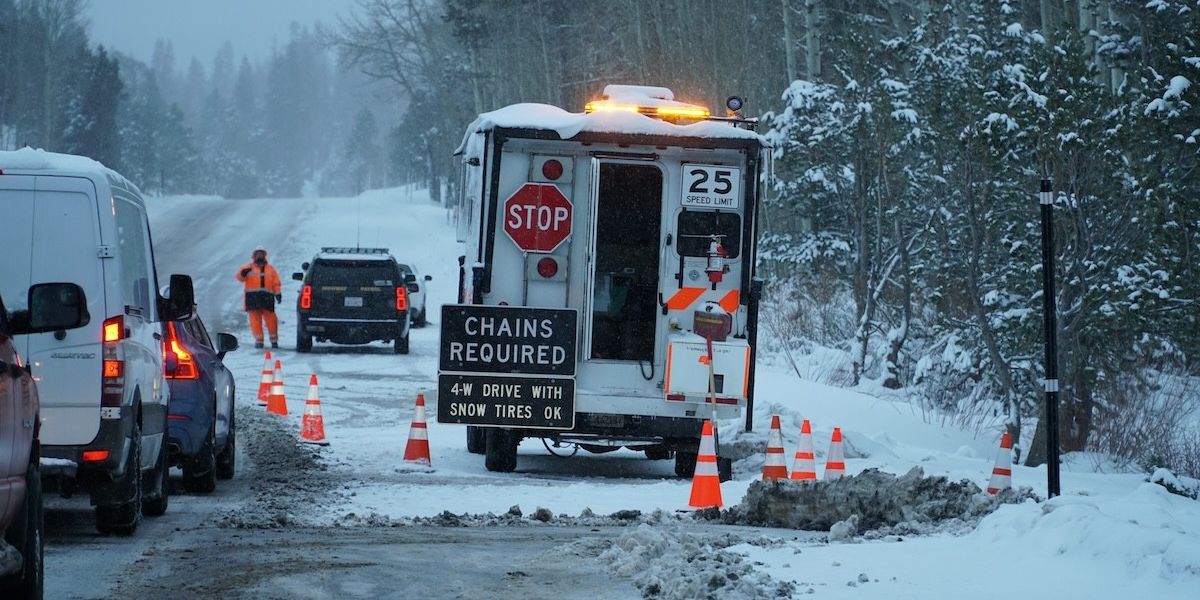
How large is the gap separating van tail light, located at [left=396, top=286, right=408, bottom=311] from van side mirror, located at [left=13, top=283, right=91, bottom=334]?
68.5 ft

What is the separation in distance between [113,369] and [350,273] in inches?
744

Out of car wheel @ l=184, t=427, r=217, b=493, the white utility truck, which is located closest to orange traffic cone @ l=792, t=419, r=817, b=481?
the white utility truck

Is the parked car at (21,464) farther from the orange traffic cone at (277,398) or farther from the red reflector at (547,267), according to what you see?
the orange traffic cone at (277,398)

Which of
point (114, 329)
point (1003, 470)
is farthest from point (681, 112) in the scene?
point (114, 329)

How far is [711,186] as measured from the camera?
1327cm

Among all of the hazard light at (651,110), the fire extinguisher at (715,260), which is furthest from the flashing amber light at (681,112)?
the fire extinguisher at (715,260)

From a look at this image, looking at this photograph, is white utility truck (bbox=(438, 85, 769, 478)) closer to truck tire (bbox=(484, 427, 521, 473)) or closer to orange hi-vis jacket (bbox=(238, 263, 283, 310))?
truck tire (bbox=(484, 427, 521, 473))

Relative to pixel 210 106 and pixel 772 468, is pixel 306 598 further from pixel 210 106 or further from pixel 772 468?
pixel 210 106

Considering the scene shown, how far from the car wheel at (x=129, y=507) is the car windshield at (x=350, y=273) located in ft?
59.7

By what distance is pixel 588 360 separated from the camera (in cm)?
1340

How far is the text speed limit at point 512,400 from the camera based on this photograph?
13.1 m

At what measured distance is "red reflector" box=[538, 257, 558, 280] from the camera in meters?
13.3

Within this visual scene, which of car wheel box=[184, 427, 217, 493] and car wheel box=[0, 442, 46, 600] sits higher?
car wheel box=[0, 442, 46, 600]

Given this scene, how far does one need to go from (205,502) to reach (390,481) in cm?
183
